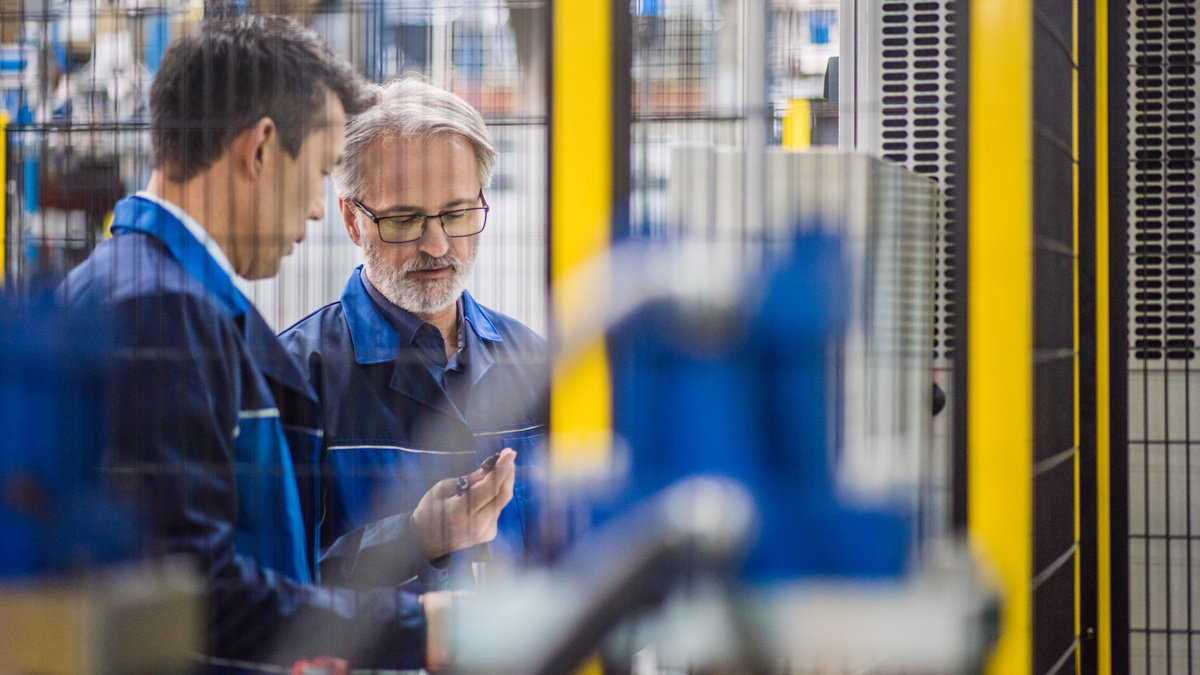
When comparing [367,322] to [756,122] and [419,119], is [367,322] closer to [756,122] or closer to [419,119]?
[419,119]

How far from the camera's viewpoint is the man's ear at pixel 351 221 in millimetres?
1911

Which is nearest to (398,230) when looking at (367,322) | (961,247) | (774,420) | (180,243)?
(367,322)

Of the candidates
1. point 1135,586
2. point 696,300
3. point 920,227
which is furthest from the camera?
point 1135,586

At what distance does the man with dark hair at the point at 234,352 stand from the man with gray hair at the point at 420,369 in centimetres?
5

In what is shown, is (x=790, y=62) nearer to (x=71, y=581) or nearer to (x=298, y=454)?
(x=298, y=454)

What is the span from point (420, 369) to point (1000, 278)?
3.34 ft

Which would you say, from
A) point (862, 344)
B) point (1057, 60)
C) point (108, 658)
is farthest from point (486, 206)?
point (1057, 60)

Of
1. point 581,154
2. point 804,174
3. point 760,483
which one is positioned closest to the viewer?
point 760,483

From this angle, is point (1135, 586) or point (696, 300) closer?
point (696, 300)

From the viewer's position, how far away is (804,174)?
166 cm

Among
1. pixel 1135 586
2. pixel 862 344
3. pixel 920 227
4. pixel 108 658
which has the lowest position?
pixel 1135 586

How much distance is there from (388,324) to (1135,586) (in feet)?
6.49

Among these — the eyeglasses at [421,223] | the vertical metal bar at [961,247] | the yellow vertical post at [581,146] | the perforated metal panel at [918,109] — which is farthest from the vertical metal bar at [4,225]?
the vertical metal bar at [961,247]

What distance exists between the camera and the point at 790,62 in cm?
179
